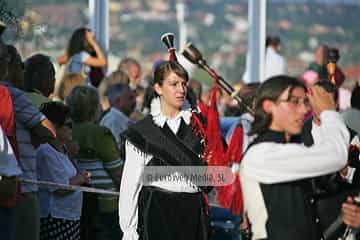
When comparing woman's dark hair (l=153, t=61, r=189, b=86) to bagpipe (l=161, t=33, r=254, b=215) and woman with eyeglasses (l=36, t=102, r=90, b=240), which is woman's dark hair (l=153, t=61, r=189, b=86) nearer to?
bagpipe (l=161, t=33, r=254, b=215)

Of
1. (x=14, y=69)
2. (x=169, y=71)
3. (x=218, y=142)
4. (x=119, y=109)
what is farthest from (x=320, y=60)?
(x=14, y=69)

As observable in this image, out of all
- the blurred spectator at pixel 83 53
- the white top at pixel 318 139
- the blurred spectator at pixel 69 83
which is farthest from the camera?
the blurred spectator at pixel 83 53

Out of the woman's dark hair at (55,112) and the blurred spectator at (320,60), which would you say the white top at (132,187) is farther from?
the blurred spectator at (320,60)

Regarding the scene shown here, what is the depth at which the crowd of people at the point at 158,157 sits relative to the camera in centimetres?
634

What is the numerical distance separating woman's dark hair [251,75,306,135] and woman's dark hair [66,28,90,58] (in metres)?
6.52

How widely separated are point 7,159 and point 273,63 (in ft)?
27.8

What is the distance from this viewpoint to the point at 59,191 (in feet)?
30.1

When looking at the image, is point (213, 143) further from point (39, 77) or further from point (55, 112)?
point (39, 77)

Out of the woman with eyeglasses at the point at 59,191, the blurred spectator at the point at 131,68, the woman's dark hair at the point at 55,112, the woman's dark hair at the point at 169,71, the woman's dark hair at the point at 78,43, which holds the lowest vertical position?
the woman with eyeglasses at the point at 59,191

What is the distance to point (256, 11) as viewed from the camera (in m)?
14.8

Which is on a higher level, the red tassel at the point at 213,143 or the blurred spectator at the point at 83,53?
the blurred spectator at the point at 83,53

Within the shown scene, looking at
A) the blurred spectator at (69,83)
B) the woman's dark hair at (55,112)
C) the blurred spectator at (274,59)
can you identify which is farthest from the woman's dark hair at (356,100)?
the blurred spectator at (274,59)

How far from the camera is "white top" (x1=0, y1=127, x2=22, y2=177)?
7.40 meters

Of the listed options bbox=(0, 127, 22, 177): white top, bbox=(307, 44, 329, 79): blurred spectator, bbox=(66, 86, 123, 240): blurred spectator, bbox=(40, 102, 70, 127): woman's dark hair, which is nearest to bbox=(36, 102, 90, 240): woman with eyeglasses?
bbox=(40, 102, 70, 127): woman's dark hair
